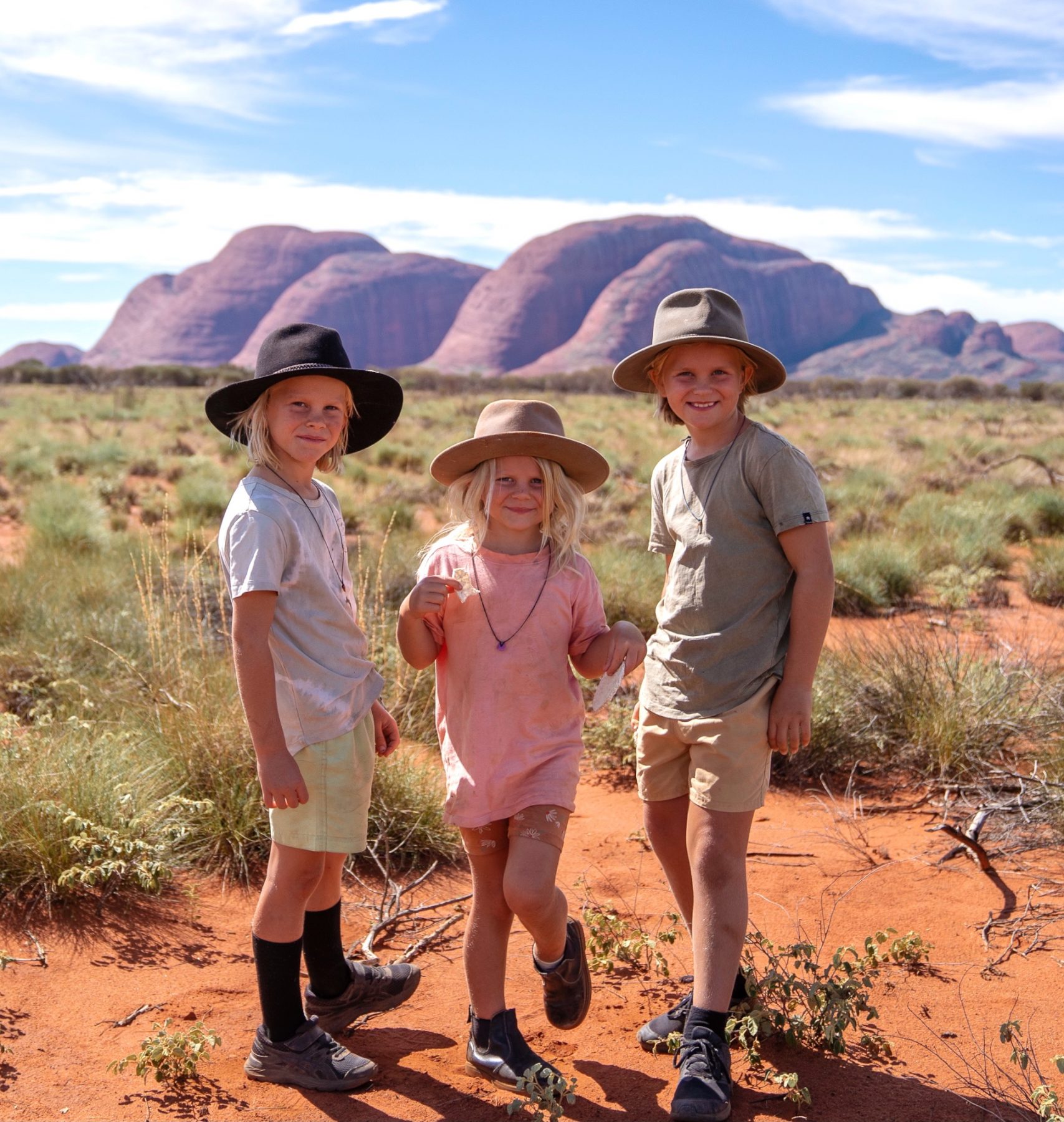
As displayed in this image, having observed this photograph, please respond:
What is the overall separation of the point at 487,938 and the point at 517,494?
1053mm

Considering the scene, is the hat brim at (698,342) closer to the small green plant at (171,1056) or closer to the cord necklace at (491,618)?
the cord necklace at (491,618)

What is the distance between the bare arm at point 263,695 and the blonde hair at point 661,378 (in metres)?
1.17

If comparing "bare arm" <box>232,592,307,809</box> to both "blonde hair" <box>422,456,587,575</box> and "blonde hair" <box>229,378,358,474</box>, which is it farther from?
"blonde hair" <box>422,456,587,575</box>

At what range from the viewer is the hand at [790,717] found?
2416 millimetres

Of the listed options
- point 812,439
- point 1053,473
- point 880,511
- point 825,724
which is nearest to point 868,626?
point 825,724

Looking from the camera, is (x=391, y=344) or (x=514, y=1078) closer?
(x=514, y=1078)

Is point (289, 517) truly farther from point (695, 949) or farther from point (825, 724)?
point (825, 724)

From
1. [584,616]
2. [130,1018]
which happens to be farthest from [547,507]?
[130,1018]

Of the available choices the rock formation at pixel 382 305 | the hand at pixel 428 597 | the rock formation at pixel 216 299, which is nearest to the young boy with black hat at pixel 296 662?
the hand at pixel 428 597

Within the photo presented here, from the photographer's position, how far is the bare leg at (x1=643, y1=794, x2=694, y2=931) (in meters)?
2.67

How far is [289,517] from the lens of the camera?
2.37 m

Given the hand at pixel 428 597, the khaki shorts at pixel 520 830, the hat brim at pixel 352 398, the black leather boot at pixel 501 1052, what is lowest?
the black leather boot at pixel 501 1052

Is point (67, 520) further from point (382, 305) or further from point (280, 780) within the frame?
point (382, 305)

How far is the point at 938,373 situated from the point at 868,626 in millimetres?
96745
